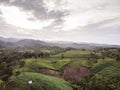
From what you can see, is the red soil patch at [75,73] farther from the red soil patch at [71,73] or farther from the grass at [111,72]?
the grass at [111,72]

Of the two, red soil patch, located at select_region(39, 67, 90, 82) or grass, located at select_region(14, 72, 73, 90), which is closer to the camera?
grass, located at select_region(14, 72, 73, 90)

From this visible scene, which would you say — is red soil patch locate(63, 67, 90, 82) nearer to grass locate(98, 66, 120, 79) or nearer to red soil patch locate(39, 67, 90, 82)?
red soil patch locate(39, 67, 90, 82)

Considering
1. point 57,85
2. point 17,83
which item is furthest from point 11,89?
point 57,85

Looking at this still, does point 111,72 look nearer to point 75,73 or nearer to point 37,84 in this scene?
point 75,73

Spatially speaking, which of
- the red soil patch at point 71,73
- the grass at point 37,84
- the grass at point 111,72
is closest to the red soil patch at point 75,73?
the red soil patch at point 71,73

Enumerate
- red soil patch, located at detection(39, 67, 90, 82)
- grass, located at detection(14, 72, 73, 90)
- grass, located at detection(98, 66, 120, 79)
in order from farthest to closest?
red soil patch, located at detection(39, 67, 90, 82) → grass, located at detection(98, 66, 120, 79) → grass, located at detection(14, 72, 73, 90)

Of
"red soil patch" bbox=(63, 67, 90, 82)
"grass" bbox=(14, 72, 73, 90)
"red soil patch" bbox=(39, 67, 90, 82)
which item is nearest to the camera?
"grass" bbox=(14, 72, 73, 90)

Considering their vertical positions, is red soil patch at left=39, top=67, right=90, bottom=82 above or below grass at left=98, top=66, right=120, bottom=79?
below

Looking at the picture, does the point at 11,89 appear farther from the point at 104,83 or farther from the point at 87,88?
the point at 104,83

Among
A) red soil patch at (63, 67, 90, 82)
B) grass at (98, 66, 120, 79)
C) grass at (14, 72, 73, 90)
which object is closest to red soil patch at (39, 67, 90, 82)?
red soil patch at (63, 67, 90, 82)

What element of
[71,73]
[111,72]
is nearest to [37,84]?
[71,73]

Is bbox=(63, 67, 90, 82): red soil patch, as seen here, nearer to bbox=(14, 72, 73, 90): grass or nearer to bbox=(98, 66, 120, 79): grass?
bbox=(98, 66, 120, 79): grass
